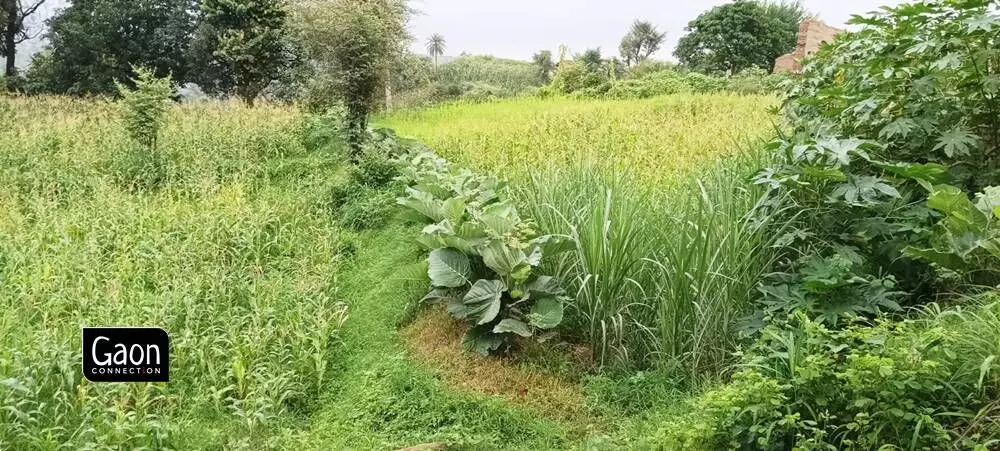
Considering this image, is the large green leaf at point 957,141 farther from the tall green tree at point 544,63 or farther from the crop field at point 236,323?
the tall green tree at point 544,63

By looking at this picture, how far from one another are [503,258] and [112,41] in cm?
1645

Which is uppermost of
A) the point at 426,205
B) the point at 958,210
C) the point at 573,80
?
the point at 573,80

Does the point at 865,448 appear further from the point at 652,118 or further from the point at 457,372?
the point at 652,118

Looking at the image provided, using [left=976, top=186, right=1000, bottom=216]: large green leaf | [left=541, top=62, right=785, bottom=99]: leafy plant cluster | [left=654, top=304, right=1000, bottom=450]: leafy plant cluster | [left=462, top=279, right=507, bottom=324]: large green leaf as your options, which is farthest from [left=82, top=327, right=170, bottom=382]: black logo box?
[left=541, top=62, right=785, bottom=99]: leafy plant cluster

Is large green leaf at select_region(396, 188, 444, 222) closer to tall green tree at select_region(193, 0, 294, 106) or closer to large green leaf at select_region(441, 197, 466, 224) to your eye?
large green leaf at select_region(441, 197, 466, 224)

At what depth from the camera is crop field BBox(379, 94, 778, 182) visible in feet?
16.4

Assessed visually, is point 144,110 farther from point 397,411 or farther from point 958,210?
point 958,210

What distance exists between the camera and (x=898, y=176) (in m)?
2.71

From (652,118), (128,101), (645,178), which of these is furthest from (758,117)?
(128,101)

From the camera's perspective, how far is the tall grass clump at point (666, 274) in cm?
275

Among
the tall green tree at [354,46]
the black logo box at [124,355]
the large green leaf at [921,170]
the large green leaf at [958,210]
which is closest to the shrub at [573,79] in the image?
the tall green tree at [354,46]

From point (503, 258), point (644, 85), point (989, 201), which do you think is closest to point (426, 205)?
point (503, 258)

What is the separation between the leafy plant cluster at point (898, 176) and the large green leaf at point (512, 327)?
984mm

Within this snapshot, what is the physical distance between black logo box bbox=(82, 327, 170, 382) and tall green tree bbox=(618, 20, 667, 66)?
94.8 feet
